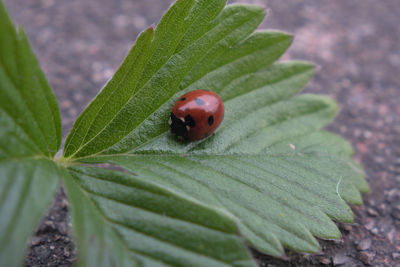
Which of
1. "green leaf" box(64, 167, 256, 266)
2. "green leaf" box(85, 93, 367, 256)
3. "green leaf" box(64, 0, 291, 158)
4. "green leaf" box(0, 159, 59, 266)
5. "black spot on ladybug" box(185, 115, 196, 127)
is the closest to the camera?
"green leaf" box(0, 159, 59, 266)

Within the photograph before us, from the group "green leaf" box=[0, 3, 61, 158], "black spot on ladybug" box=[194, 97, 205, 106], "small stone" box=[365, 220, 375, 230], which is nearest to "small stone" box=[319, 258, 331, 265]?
"small stone" box=[365, 220, 375, 230]

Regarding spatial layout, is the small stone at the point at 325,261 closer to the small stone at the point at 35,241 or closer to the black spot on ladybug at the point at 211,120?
the black spot on ladybug at the point at 211,120

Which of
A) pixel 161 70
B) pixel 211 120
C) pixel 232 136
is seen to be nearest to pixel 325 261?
pixel 232 136

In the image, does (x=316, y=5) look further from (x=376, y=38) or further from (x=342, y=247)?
(x=342, y=247)

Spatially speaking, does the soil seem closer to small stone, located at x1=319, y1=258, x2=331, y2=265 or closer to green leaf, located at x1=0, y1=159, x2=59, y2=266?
small stone, located at x1=319, y1=258, x2=331, y2=265

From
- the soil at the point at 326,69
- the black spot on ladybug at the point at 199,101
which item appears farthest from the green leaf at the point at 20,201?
the black spot on ladybug at the point at 199,101
